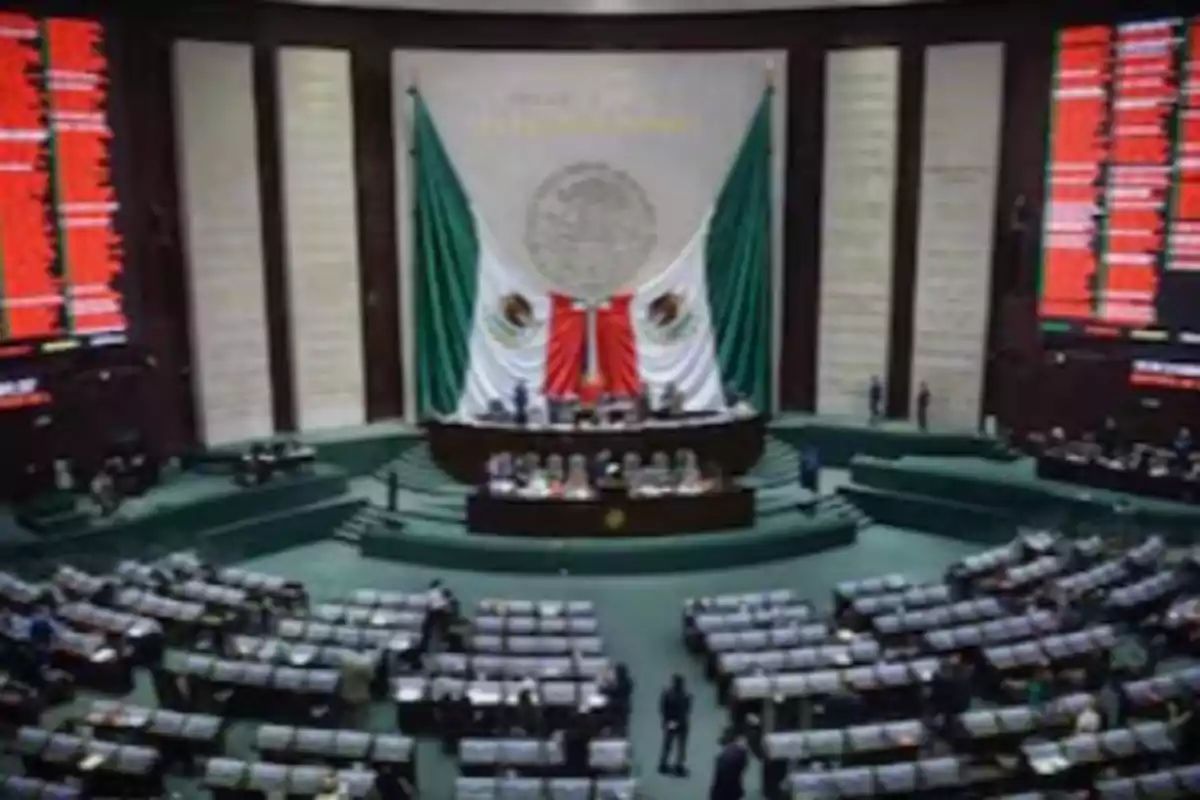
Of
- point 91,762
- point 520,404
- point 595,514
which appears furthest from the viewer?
point 520,404

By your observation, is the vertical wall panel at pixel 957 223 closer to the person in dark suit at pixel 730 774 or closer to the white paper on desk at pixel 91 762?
the person in dark suit at pixel 730 774

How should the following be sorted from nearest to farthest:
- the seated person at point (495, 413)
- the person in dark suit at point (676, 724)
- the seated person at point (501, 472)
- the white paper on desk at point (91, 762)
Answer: the white paper on desk at point (91, 762) < the person in dark suit at point (676, 724) < the seated person at point (501, 472) < the seated person at point (495, 413)

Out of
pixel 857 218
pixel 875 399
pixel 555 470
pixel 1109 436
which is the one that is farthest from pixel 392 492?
pixel 1109 436

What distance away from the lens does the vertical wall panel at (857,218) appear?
88.9 ft

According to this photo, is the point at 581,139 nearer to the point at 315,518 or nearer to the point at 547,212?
the point at 547,212

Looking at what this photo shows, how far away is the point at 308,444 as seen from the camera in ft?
84.4

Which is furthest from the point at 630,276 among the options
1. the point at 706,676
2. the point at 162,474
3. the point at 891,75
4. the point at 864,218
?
the point at 706,676

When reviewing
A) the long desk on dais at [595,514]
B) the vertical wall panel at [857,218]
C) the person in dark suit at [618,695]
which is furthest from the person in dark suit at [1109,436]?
the person in dark suit at [618,695]

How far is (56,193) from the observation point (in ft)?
73.0

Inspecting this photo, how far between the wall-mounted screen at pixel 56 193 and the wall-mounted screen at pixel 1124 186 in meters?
17.4

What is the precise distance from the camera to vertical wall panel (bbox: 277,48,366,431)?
25844 millimetres

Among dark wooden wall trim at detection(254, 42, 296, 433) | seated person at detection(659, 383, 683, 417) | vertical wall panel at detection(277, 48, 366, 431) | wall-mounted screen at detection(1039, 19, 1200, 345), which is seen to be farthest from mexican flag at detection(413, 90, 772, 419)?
wall-mounted screen at detection(1039, 19, 1200, 345)

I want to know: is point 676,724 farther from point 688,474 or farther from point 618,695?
point 688,474

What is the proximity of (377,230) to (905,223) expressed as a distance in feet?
35.8
